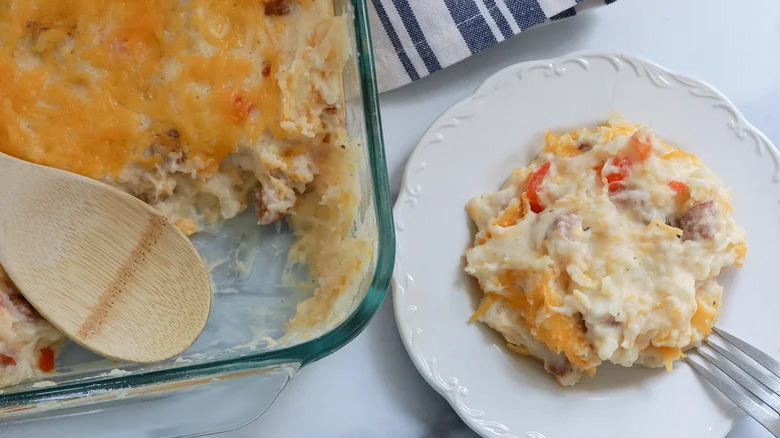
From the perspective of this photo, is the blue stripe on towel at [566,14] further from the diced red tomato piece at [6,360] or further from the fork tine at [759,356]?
the diced red tomato piece at [6,360]

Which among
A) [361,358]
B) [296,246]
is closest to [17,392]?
[296,246]

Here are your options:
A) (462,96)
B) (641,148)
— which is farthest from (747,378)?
(462,96)

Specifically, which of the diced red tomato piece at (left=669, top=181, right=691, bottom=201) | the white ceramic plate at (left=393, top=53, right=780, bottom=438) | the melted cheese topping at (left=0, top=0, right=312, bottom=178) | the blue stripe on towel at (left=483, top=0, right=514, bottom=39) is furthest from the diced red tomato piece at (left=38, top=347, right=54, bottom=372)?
the diced red tomato piece at (left=669, top=181, right=691, bottom=201)

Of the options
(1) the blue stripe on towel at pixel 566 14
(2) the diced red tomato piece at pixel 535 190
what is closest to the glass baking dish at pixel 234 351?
(2) the diced red tomato piece at pixel 535 190

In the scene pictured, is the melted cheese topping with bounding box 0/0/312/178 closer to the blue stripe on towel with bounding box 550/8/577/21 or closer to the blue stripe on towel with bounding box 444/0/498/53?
the blue stripe on towel with bounding box 444/0/498/53

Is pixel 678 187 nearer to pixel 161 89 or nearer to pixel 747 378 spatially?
pixel 747 378
